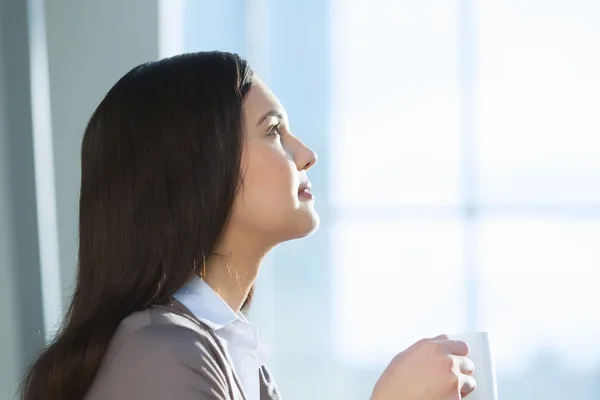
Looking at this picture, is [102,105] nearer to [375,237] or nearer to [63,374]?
[63,374]

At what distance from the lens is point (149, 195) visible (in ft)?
3.31

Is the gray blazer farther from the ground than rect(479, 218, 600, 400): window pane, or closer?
farther from the ground

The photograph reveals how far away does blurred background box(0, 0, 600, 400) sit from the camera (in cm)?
323

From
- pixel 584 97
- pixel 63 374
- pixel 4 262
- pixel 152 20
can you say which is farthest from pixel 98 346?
pixel 584 97

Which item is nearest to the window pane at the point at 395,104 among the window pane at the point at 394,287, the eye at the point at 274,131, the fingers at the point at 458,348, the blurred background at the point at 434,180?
the blurred background at the point at 434,180

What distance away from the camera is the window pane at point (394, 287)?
3266 mm

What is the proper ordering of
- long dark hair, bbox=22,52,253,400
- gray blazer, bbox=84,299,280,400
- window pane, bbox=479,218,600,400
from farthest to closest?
1. window pane, bbox=479,218,600,400
2. long dark hair, bbox=22,52,253,400
3. gray blazer, bbox=84,299,280,400

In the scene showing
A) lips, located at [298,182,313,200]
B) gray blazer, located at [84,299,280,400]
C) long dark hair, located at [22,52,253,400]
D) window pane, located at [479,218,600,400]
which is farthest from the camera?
window pane, located at [479,218,600,400]

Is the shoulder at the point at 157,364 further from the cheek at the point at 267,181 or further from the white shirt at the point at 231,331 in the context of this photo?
the cheek at the point at 267,181

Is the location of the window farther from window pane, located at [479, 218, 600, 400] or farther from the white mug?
the white mug

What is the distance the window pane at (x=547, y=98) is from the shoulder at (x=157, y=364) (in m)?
2.52

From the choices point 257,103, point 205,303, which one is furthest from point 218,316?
point 257,103

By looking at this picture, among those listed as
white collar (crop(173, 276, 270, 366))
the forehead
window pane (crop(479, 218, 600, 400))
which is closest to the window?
window pane (crop(479, 218, 600, 400))

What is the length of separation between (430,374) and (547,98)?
2.51 m
